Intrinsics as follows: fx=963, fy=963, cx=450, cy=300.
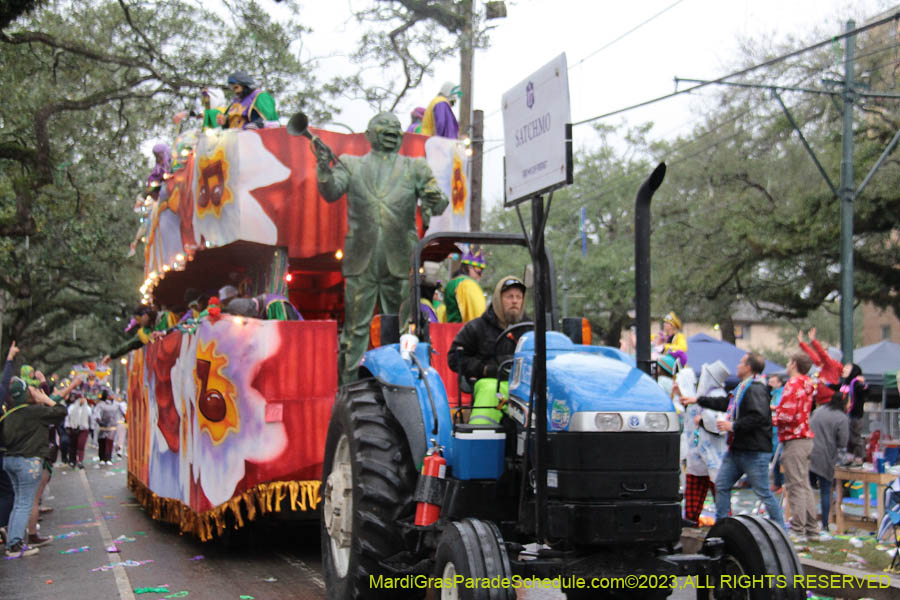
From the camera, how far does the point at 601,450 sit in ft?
14.6

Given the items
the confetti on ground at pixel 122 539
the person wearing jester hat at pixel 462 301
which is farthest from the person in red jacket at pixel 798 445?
the confetti on ground at pixel 122 539

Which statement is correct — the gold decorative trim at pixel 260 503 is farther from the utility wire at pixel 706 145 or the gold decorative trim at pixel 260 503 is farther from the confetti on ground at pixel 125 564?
the utility wire at pixel 706 145

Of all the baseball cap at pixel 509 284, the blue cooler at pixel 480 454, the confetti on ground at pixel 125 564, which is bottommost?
the confetti on ground at pixel 125 564

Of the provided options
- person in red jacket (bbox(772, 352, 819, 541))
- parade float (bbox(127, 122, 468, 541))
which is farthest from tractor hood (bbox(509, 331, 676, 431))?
person in red jacket (bbox(772, 352, 819, 541))

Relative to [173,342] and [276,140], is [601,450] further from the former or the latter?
[173,342]

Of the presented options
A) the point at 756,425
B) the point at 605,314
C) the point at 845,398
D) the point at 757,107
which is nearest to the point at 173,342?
Result: the point at 756,425

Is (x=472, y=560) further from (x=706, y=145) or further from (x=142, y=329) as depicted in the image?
(x=706, y=145)

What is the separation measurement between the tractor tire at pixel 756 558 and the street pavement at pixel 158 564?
3.36m

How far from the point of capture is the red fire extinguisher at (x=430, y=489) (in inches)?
208

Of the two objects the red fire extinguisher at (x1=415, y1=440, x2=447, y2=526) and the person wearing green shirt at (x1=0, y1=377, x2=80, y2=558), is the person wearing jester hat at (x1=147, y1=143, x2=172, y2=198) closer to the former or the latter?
the person wearing green shirt at (x1=0, y1=377, x2=80, y2=558)

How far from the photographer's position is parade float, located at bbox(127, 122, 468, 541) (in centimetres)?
782

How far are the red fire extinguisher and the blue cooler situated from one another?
11 centimetres

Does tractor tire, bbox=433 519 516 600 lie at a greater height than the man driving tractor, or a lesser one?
lesser

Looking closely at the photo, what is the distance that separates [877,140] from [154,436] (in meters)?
18.0
